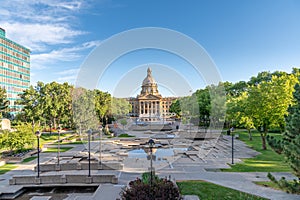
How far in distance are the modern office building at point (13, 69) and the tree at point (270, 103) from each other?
7481cm

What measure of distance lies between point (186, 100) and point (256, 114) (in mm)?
41338

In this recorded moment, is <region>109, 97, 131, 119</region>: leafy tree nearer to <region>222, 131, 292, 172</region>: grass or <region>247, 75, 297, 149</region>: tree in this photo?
<region>247, 75, 297, 149</region>: tree

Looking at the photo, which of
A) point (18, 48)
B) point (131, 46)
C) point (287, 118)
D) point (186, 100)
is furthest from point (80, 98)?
point (18, 48)

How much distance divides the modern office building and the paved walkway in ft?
218

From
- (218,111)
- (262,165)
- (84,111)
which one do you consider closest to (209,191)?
(262,165)

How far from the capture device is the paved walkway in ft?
37.9

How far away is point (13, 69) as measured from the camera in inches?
3130

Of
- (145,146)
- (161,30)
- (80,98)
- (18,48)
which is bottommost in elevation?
(145,146)

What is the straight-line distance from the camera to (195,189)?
12164mm

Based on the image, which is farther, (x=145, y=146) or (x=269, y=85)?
(x=145, y=146)

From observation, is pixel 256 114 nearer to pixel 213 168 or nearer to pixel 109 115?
pixel 213 168

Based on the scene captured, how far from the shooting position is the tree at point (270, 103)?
22156 millimetres

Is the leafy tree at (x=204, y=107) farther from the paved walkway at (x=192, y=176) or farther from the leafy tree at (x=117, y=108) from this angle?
the paved walkway at (x=192, y=176)

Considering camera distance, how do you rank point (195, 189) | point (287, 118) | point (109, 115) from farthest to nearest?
point (109, 115), point (195, 189), point (287, 118)
